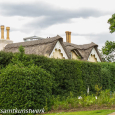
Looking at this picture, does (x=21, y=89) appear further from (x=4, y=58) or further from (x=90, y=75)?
(x=90, y=75)

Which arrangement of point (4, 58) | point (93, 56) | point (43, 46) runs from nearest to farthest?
point (4, 58) < point (43, 46) < point (93, 56)

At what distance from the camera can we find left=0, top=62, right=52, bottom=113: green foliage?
8805mm

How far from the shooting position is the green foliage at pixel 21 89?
8.80 m

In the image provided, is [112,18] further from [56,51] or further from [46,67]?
[46,67]

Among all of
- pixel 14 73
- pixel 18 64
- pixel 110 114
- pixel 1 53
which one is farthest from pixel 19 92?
pixel 110 114

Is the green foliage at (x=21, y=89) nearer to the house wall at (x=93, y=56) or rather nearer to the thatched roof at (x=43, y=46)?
the thatched roof at (x=43, y=46)

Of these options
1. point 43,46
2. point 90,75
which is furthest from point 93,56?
point 90,75

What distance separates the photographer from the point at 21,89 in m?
8.83

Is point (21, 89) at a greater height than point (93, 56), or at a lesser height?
lesser

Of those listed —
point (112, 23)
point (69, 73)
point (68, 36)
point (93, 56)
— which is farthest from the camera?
point (68, 36)

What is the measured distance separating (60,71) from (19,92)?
13.6ft

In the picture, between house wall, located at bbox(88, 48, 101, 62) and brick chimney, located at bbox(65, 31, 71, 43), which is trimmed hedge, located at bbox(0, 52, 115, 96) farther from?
brick chimney, located at bbox(65, 31, 71, 43)

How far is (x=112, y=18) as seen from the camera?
101ft

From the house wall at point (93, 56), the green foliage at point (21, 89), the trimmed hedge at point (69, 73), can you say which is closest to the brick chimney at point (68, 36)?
the house wall at point (93, 56)
